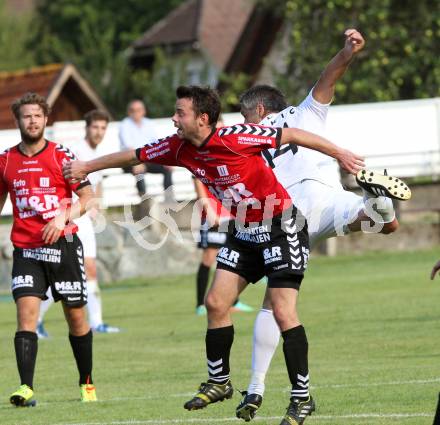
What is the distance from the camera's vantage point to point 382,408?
859 cm

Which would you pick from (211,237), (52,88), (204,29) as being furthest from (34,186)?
(204,29)

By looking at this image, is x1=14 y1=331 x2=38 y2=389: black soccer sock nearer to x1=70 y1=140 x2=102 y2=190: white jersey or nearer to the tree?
x1=70 y1=140 x2=102 y2=190: white jersey

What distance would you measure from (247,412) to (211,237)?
808cm

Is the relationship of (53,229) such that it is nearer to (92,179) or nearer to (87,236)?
(87,236)

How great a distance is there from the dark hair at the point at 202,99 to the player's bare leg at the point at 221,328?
1061 mm

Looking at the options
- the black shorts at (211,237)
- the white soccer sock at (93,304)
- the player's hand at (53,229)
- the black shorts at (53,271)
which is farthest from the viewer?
the black shorts at (211,237)

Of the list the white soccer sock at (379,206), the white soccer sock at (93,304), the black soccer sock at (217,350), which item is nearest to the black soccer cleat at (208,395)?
the black soccer sock at (217,350)

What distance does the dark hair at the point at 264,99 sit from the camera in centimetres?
905

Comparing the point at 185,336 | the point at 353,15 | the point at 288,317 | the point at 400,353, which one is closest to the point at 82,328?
the point at 288,317

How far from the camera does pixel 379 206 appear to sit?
355 inches

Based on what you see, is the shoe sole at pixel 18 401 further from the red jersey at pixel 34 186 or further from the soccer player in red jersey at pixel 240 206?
the soccer player in red jersey at pixel 240 206

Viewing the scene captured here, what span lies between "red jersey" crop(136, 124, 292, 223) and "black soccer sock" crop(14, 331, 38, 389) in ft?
6.75

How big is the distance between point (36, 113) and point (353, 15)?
24615mm

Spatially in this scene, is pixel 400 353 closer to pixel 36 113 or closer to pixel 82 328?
pixel 82 328
